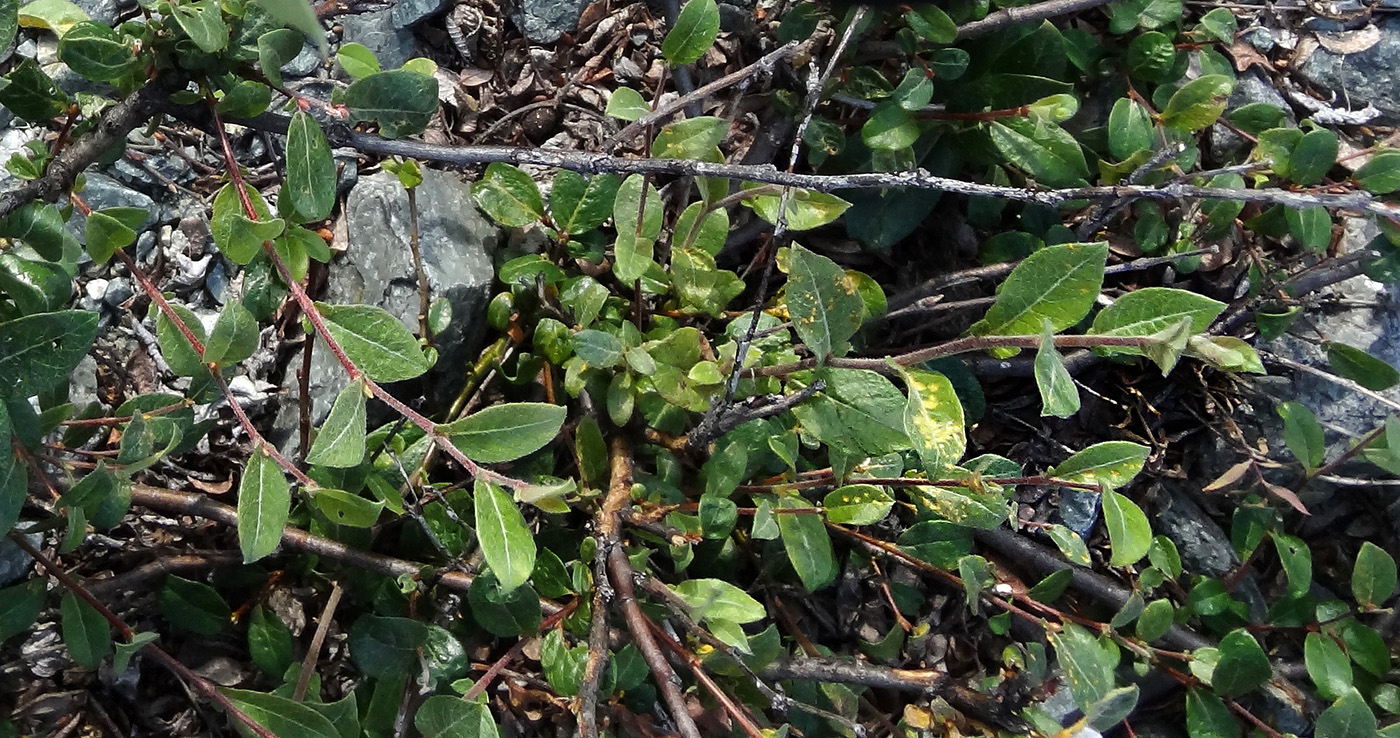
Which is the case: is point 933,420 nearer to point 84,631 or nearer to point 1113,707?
point 1113,707

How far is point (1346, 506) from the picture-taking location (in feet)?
7.73

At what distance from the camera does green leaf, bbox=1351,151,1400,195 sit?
2.07 metres

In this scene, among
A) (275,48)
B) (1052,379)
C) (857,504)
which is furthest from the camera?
(857,504)

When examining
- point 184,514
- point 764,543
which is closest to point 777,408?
point 764,543

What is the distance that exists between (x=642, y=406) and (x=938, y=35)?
40.2 inches

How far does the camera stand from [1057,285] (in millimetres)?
1403

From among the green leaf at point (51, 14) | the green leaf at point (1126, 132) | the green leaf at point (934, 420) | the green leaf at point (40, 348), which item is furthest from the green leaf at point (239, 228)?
the green leaf at point (1126, 132)

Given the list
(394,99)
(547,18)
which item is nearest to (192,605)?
(394,99)

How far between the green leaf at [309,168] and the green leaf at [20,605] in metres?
0.85

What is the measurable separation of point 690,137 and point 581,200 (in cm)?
38

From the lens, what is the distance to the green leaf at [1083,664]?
179 cm

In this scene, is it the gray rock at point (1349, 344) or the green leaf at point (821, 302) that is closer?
the green leaf at point (821, 302)

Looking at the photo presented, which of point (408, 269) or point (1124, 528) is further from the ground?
point (408, 269)

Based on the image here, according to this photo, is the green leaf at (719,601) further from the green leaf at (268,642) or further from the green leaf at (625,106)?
the green leaf at (625,106)
